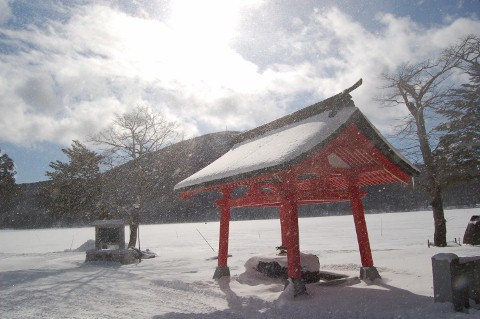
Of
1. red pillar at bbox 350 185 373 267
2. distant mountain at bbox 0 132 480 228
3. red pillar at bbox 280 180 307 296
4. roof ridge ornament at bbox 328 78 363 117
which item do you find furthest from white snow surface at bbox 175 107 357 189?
distant mountain at bbox 0 132 480 228

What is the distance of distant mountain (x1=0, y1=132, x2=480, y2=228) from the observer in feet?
67.5

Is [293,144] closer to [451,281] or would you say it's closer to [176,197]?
[451,281]

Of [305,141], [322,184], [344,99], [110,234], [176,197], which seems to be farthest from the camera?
[176,197]

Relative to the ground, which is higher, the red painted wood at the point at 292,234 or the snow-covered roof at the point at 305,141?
the snow-covered roof at the point at 305,141

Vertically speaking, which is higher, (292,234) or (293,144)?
(293,144)

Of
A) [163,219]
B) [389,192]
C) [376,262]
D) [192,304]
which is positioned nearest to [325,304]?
[192,304]

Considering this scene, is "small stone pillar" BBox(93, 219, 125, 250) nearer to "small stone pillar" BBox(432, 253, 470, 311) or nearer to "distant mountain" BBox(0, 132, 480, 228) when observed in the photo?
"distant mountain" BBox(0, 132, 480, 228)

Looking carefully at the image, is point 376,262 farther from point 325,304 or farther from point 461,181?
point 461,181

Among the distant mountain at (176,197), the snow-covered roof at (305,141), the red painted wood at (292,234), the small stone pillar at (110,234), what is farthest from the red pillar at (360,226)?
the small stone pillar at (110,234)

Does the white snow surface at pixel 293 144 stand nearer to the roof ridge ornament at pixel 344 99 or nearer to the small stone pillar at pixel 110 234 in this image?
the roof ridge ornament at pixel 344 99

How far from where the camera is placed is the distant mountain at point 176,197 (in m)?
20.6

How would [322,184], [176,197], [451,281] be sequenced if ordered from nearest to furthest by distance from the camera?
[451,281] → [322,184] → [176,197]

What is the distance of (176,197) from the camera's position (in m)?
17.8

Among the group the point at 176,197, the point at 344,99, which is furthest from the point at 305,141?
the point at 176,197
